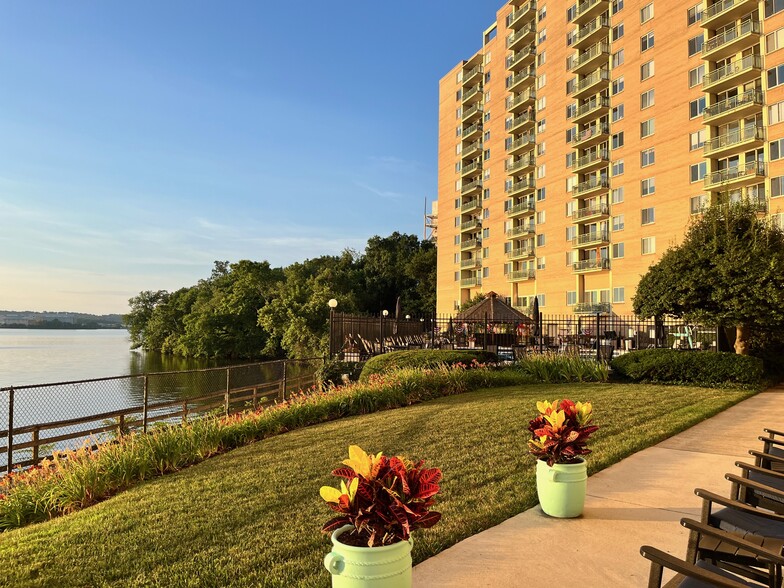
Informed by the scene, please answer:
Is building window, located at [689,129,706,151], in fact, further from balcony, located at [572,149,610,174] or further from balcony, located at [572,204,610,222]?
balcony, located at [572,204,610,222]

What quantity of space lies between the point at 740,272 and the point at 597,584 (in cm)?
Result: 1578

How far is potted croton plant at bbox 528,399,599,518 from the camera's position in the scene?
462 cm

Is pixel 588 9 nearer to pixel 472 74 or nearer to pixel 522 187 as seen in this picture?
pixel 522 187

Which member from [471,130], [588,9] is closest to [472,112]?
[471,130]

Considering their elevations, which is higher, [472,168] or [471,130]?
[471,130]

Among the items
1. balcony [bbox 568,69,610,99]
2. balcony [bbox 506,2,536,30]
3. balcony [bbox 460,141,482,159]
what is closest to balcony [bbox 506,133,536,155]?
balcony [bbox 460,141,482,159]

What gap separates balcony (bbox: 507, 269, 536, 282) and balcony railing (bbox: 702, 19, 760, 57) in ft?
73.6

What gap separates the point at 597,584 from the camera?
11.5 ft

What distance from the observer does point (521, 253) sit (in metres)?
51.8

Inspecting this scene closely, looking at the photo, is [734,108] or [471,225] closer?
[734,108]

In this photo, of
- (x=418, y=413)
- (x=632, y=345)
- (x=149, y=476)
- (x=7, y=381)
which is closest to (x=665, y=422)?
(x=418, y=413)

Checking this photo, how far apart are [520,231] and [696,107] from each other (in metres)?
19.6

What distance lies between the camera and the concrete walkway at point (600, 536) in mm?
3623

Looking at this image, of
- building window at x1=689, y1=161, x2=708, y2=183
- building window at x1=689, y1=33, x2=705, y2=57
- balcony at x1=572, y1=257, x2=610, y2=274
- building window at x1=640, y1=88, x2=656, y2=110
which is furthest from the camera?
balcony at x1=572, y1=257, x2=610, y2=274
